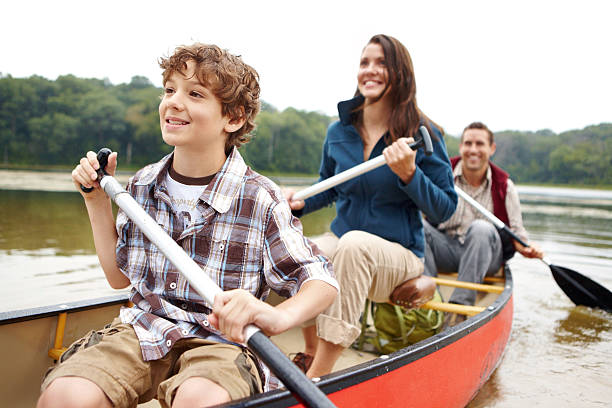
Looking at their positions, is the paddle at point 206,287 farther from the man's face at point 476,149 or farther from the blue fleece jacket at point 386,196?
the man's face at point 476,149

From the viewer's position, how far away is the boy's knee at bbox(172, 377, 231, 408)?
1282 millimetres

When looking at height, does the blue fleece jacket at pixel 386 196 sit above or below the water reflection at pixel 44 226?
above

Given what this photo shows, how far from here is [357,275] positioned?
100.0 inches

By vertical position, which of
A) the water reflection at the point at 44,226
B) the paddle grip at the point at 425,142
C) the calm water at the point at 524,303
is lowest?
the water reflection at the point at 44,226

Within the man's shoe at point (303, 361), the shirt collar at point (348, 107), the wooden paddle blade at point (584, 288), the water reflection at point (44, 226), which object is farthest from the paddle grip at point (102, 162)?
the water reflection at point (44, 226)

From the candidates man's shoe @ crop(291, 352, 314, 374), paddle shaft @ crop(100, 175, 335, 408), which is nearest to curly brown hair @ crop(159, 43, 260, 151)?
paddle shaft @ crop(100, 175, 335, 408)

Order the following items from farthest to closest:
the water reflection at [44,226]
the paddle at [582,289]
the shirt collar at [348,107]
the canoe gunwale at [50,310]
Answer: the water reflection at [44,226], the paddle at [582,289], the shirt collar at [348,107], the canoe gunwale at [50,310]

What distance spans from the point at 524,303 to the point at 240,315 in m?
5.78

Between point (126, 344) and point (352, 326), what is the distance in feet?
3.82

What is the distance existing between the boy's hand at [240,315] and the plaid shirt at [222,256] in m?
0.24

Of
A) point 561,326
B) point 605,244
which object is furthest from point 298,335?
point 605,244

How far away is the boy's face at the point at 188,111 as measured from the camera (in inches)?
63.4

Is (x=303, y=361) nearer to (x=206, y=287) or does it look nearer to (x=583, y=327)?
(x=206, y=287)

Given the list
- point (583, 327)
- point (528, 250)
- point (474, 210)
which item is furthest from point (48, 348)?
point (583, 327)
